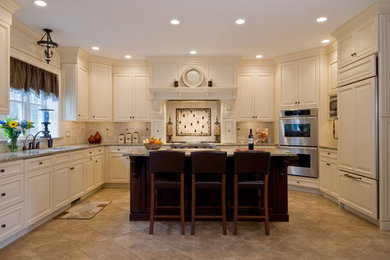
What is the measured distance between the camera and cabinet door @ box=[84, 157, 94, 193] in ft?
14.4

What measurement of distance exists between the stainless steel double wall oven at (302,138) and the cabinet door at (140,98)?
9.77ft

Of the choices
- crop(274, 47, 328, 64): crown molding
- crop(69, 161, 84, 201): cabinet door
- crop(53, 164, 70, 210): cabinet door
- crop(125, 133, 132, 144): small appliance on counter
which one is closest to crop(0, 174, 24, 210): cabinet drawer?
crop(53, 164, 70, 210): cabinet door

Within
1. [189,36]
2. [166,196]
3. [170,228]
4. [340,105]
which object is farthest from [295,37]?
[170,228]

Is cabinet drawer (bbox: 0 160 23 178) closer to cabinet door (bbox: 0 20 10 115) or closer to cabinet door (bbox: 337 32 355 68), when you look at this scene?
cabinet door (bbox: 0 20 10 115)

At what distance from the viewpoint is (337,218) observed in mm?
3447

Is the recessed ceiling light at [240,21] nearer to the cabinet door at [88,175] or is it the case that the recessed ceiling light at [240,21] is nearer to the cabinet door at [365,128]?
the cabinet door at [365,128]

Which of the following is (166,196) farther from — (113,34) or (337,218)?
(113,34)

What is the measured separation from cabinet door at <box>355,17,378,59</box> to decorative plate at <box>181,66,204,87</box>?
278 cm

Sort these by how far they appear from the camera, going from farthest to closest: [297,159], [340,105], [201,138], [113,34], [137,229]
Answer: [201,138] < [297,159] < [113,34] < [340,105] < [137,229]

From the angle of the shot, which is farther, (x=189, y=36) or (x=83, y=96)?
(x=83, y=96)

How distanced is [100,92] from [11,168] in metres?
2.98

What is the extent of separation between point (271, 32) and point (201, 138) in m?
2.78

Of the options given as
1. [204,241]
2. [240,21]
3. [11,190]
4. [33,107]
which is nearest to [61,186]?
[11,190]

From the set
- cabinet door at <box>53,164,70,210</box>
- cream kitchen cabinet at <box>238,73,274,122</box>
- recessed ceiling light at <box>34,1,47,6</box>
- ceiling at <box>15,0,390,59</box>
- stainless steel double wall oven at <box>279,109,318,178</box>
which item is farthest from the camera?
cream kitchen cabinet at <box>238,73,274,122</box>
